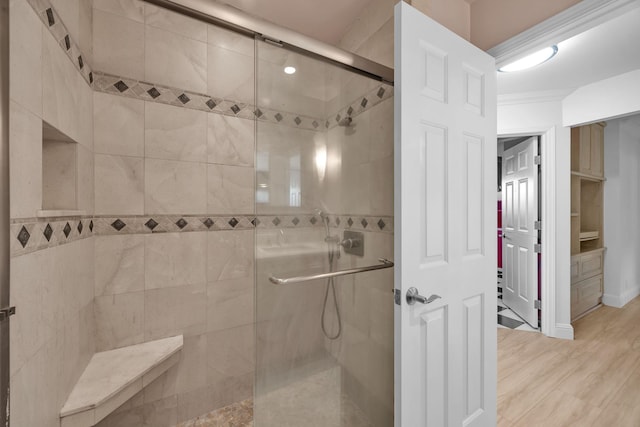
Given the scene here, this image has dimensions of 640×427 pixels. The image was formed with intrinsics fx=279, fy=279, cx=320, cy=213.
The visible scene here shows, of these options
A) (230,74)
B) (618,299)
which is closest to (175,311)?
(230,74)

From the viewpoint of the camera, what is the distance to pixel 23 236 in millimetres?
894

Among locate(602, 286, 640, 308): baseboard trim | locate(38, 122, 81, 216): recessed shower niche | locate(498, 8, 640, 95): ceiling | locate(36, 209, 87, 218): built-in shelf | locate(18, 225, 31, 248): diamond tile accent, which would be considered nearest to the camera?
locate(18, 225, 31, 248): diamond tile accent

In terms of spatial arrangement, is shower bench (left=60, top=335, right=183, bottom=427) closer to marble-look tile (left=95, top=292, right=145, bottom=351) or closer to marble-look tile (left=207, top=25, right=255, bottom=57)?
marble-look tile (left=95, top=292, right=145, bottom=351)

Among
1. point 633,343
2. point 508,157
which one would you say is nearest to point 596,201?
point 508,157

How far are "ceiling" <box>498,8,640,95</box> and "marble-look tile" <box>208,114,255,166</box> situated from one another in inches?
98.6

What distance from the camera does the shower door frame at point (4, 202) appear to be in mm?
767

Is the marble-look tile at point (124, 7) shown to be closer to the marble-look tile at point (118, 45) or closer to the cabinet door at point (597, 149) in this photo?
the marble-look tile at point (118, 45)

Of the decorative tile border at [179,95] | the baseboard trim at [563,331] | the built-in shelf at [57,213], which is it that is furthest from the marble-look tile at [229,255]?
the baseboard trim at [563,331]

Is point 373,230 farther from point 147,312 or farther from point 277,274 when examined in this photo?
point 147,312

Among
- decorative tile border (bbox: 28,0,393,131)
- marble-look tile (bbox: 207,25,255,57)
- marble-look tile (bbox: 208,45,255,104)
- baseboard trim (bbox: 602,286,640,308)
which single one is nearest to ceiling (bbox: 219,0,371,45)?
marble-look tile (bbox: 207,25,255,57)

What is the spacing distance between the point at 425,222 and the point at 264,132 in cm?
76

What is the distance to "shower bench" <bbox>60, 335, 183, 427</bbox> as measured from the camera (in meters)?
1.22

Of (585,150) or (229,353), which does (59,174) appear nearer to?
(229,353)

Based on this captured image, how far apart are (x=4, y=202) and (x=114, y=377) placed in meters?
1.06
